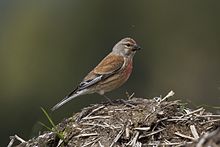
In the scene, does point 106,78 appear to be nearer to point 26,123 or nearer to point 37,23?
point 26,123

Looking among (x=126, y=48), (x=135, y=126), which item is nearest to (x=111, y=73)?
(x=126, y=48)

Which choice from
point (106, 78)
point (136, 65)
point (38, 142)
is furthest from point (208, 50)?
point (38, 142)

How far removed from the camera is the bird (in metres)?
15.3

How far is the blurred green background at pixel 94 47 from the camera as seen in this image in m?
36.7

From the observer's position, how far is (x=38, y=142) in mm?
12148

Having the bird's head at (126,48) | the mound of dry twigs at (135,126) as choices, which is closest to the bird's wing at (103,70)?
the bird's head at (126,48)

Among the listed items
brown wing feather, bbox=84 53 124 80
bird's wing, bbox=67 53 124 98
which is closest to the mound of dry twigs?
bird's wing, bbox=67 53 124 98

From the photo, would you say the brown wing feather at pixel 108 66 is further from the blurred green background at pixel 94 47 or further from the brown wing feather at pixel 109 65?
the blurred green background at pixel 94 47

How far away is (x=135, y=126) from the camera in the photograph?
38.0 feet

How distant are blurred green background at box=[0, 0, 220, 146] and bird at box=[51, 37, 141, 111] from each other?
1486cm

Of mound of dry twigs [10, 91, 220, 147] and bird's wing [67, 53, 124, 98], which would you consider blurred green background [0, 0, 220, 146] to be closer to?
bird's wing [67, 53, 124, 98]

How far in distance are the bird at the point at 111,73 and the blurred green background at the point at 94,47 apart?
14859 mm

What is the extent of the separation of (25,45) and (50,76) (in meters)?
4.89

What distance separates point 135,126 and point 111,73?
4.05 metres
